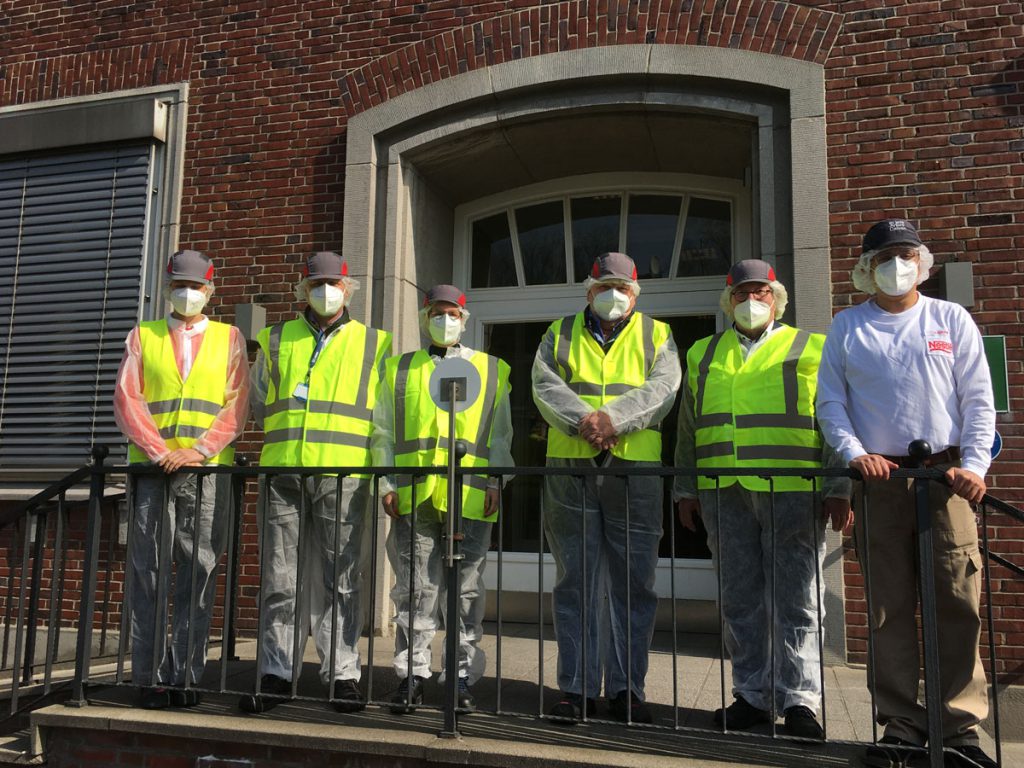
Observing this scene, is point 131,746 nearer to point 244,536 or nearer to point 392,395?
point 392,395

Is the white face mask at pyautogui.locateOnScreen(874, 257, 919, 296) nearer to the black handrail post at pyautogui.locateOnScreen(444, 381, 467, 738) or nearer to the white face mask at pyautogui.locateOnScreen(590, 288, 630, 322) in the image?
the white face mask at pyautogui.locateOnScreen(590, 288, 630, 322)

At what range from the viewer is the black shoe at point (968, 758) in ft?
10.5

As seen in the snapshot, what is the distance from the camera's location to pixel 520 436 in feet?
23.1

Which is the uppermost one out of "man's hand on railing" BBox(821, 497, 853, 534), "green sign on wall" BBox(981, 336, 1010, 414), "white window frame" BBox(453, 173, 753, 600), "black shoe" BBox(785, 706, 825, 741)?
"white window frame" BBox(453, 173, 753, 600)

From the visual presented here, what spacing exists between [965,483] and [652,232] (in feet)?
13.6

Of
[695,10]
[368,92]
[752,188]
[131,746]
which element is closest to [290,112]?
[368,92]

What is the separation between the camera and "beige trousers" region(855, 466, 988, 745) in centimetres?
329

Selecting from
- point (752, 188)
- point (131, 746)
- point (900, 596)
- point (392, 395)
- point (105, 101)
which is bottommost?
point (131, 746)

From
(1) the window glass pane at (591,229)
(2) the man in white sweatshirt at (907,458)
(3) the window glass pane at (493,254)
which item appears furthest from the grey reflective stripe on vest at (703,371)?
(3) the window glass pane at (493,254)

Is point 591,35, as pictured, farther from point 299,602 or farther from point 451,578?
point 299,602

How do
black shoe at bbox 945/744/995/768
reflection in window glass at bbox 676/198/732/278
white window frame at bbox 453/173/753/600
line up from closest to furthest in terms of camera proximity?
black shoe at bbox 945/744/995/768, white window frame at bbox 453/173/753/600, reflection in window glass at bbox 676/198/732/278

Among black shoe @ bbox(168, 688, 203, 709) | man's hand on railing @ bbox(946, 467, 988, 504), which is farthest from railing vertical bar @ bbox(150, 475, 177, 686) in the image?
man's hand on railing @ bbox(946, 467, 988, 504)

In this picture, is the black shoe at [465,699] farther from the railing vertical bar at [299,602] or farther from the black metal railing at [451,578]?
the railing vertical bar at [299,602]

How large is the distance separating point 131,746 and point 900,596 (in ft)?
10.5
